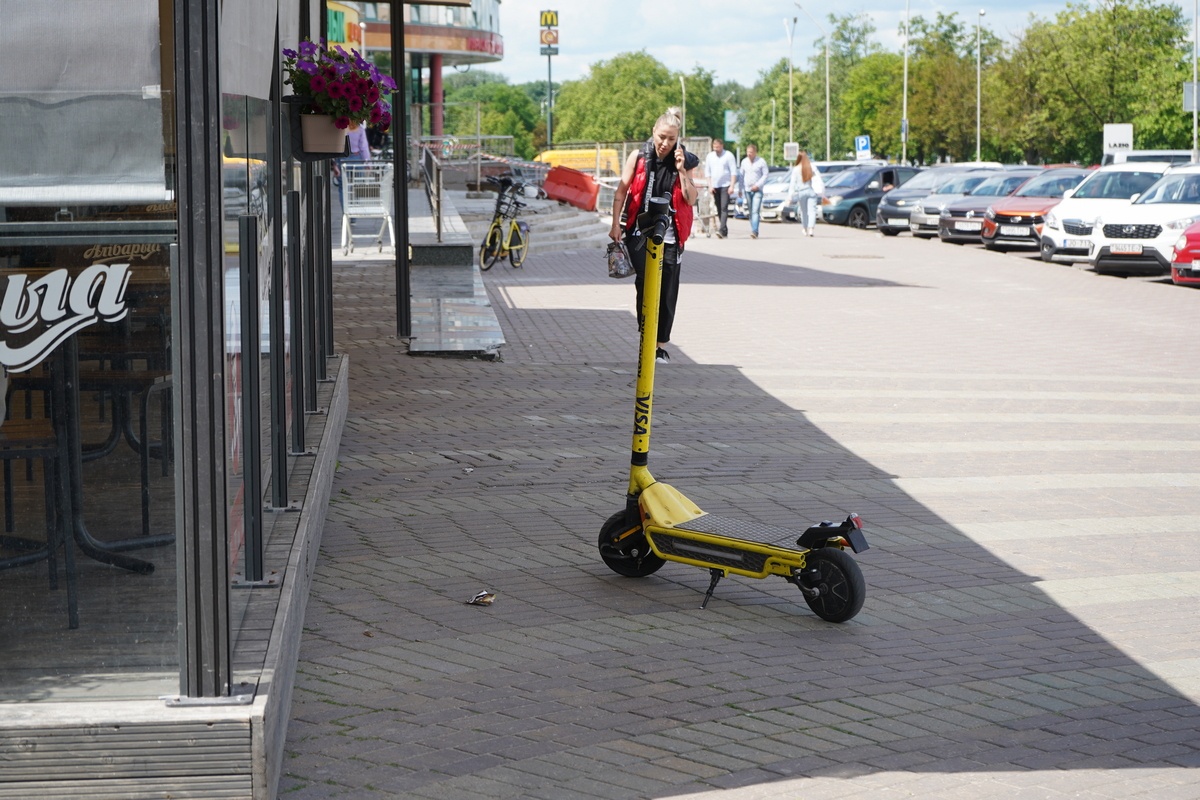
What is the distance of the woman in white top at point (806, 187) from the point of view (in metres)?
30.2

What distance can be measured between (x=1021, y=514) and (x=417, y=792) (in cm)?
455

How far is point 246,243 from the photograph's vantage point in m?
4.46

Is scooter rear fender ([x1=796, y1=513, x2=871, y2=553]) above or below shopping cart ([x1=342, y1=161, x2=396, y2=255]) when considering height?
below

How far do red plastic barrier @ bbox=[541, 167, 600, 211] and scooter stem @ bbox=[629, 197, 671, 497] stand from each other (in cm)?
2685

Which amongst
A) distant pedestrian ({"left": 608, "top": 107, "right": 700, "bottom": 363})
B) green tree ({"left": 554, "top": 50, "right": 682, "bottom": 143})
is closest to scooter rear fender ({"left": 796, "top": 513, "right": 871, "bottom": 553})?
distant pedestrian ({"left": 608, "top": 107, "right": 700, "bottom": 363})

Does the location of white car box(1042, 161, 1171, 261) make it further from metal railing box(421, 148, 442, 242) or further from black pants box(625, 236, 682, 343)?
black pants box(625, 236, 682, 343)

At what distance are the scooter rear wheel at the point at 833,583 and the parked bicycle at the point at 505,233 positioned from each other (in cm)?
1663

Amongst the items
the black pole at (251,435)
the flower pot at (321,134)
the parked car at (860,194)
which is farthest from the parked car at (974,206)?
the black pole at (251,435)

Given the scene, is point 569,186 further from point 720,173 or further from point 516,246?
point 516,246

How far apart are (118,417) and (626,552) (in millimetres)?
2838

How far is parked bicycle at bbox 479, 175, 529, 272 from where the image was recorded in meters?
22.2

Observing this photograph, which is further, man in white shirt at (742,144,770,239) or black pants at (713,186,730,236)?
man in white shirt at (742,144,770,239)

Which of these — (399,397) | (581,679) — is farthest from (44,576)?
(399,397)

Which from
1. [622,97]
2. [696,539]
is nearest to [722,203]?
[696,539]
